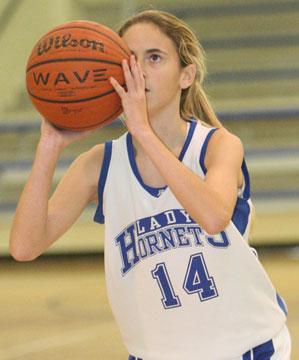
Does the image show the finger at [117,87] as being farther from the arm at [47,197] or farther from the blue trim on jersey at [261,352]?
the blue trim on jersey at [261,352]

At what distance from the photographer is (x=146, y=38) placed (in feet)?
6.53

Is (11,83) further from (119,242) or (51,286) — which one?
(119,242)

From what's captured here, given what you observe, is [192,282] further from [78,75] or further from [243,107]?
[243,107]

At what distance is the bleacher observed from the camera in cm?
560

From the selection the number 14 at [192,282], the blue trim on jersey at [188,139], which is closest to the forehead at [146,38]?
the blue trim on jersey at [188,139]

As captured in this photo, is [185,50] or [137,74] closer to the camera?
[137,74]

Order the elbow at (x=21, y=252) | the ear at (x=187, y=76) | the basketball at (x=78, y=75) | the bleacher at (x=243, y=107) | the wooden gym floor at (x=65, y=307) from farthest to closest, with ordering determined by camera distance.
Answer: the bleacher at (x=243, y=107) → the wooden gym floor at (x=65, y=307) → the ear at (x=187, y=76) → the elbow at (x=21, y=252) → the basketball at (x=78, y=75)

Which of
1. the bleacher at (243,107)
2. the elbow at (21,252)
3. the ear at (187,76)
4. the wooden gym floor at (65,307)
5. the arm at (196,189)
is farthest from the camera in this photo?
the bleacher at (243,107)

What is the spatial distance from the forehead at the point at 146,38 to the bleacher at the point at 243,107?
3393 millimetres

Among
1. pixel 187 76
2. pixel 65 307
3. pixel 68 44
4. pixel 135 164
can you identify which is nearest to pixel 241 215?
pixel 135 164

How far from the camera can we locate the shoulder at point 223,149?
1.97 metres

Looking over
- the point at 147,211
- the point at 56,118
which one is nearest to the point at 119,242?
the point at 147,211

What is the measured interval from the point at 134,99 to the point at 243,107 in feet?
14.9

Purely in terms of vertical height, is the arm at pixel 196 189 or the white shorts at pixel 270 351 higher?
the arm at pixel 196 189
